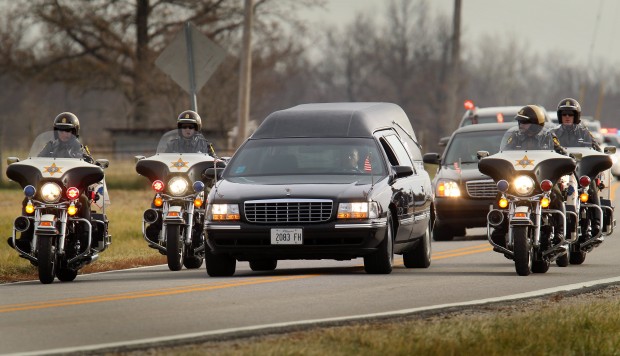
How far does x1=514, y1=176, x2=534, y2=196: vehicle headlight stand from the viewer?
53.8 ft

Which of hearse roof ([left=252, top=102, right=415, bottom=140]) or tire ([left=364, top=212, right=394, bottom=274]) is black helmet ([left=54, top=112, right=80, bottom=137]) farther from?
tire ([left=364, top=212, right=394, bottom=274])

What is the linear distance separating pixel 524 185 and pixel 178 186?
4055 millimetres

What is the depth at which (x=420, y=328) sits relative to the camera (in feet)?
36.4

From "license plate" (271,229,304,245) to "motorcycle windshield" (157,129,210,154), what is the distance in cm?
369

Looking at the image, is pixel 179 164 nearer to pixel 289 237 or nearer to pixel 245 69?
pixel 289 237

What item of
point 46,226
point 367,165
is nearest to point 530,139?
point 367,165

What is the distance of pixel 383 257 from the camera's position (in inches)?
631

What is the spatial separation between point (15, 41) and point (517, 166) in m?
39.7

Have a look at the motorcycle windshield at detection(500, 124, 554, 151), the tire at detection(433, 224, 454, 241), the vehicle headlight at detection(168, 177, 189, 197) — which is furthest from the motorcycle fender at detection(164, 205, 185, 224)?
the tire at detection(433, 224, 454, 241)

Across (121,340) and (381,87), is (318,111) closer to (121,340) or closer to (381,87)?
(121,340)

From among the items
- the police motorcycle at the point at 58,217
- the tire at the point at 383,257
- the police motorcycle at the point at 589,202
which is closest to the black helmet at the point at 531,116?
the police motorcycle at the point at 589,202

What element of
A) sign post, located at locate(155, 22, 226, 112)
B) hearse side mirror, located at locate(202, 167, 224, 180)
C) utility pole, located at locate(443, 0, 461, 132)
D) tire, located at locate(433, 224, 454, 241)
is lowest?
tire, located at locate(433, 224, 454, 241)

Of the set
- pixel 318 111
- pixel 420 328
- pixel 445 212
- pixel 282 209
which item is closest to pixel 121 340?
pixel 420 328

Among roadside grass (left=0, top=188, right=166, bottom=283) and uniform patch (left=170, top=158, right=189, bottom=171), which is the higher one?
uniform patch (left=170, top=158, right=189, bottom=171)
